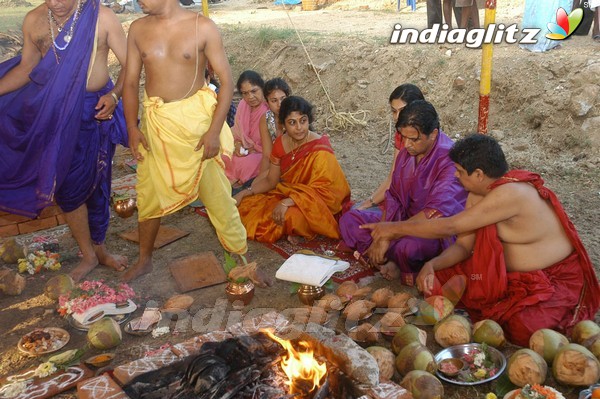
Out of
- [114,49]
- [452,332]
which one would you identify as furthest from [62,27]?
[452,332]

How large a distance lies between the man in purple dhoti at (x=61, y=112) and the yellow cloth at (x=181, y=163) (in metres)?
0.41

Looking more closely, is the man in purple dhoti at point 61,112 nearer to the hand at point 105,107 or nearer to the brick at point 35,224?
the hand at point 105,107

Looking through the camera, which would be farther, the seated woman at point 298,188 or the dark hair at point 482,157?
the seated woman at point 298,188

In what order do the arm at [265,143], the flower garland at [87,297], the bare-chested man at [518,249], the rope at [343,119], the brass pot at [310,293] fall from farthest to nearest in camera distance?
the rope at [343,119], the arm at [265,143], the brass pot at [310,293], the flower garland at [87,297], the bare-chested man at [518,249]

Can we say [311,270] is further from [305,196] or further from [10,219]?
[10,219]

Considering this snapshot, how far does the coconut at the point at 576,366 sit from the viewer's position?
2.75 meters

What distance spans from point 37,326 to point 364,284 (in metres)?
2.13

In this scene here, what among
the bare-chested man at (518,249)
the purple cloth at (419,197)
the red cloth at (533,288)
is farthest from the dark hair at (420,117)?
the red cloth at (533,288)

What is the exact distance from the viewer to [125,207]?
515 centimetres

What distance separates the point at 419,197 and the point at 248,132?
7.32 feet

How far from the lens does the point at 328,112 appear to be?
28.3 ft

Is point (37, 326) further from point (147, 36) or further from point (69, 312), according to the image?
point (147, 36)

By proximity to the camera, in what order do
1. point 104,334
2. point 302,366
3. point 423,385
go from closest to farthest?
1. point 302,366
2. point 423,385
3. point 104,334

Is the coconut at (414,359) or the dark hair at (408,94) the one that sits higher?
the dark hair at (408,94)
